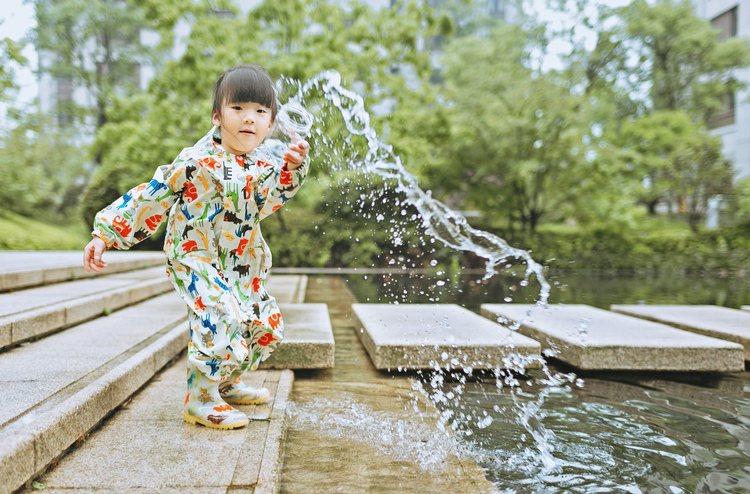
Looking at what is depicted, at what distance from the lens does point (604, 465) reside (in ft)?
7.13

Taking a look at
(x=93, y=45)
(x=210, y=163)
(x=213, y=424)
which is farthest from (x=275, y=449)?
(x=93, y=45)

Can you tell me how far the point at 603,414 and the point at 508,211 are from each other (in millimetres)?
16495

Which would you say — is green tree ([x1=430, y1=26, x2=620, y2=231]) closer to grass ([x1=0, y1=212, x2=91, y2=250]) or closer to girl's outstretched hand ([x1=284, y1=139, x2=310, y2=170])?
grass ([x1=0, y1=212, x2=91, y2=250])

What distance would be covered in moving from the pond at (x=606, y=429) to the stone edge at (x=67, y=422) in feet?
5.27

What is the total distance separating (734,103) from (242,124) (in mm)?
29757

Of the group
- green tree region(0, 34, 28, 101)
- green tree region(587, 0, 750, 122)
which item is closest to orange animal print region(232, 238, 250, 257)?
green tree region(0, 34, 28, 101)

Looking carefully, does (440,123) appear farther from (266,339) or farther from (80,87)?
(80,87)

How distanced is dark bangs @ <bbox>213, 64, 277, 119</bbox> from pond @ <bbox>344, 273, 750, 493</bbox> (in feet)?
5.94

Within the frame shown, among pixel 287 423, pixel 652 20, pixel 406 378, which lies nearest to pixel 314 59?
pixel 406 378

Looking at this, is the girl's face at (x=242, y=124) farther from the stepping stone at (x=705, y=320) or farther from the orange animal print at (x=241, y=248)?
the stepping stone at (x=705, y=320)

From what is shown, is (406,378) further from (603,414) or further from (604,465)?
(604,465)

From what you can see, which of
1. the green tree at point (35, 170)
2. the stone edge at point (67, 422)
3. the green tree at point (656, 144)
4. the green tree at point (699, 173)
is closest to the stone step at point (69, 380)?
the stone edge at point (67, 422)

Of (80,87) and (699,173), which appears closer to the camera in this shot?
(699,173)

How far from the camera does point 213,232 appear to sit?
2.29 metres
